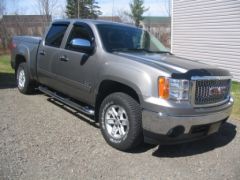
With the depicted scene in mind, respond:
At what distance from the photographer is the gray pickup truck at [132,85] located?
4.19 metres

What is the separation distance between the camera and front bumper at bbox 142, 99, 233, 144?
13.6 feet

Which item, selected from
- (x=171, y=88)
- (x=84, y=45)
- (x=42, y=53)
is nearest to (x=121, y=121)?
(x=171, y=88)

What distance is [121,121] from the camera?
4719mm

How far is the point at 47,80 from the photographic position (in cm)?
673

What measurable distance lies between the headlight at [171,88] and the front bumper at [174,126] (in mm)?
229

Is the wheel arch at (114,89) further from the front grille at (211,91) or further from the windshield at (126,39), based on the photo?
the front grille at (211,91)


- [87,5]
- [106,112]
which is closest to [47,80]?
[106,112]

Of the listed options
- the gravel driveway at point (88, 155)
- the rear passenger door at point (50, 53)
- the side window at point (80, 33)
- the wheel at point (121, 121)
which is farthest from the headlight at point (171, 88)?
the rear passenger door at point (50, 53)

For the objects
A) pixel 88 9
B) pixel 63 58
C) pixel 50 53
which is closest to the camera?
pixel 63 58

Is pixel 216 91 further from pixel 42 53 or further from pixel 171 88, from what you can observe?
pixel 42 53

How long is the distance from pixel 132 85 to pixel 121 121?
0.60 metres

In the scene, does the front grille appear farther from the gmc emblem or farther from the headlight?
the headlight

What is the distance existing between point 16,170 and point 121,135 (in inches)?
58.7

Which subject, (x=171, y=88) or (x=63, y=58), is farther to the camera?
(x=63, y=58)
